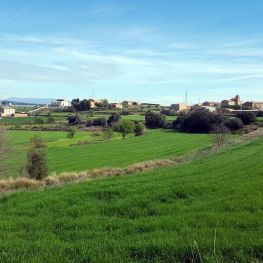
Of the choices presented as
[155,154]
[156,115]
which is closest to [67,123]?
[156,115]

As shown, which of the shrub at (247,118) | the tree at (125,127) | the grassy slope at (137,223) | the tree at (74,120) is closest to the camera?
the grassy slope at (137,223)

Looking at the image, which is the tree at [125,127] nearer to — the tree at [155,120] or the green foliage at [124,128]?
the green foliage at [124,128]

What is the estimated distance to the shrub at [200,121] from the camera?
96363 mm

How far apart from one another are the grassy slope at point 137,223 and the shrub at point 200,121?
8183 centimetres

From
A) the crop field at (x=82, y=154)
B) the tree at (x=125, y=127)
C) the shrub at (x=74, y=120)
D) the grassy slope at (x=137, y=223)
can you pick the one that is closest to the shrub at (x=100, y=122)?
the shrub at (x=74, y=120)

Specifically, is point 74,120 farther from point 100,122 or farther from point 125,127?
point 125,127

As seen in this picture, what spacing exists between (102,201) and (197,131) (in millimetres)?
89316

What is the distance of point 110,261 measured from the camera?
24.0ft

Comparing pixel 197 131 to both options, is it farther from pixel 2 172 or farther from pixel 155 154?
pixel 2 172

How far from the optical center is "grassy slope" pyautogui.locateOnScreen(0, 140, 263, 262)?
7656mm

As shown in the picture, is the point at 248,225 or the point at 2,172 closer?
the point at 248,225

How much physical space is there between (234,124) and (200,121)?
7.93 meters

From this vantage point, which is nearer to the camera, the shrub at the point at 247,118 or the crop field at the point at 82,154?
the crop field at the point at 82,154

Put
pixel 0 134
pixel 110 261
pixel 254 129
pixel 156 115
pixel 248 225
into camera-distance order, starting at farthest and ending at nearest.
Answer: pixel 156 115, pixel 254 129, pixel 0 134, pixel 248 225, pixel 110 261
